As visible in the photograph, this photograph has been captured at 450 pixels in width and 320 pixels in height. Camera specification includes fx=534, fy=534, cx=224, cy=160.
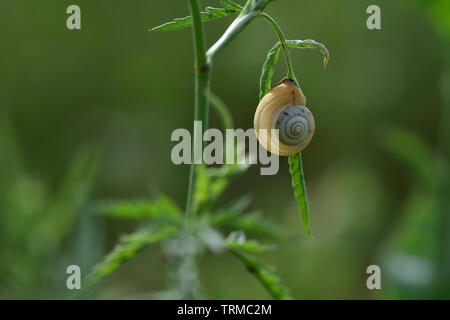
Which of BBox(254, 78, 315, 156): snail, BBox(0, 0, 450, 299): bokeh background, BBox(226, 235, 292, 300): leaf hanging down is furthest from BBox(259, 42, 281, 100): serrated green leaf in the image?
BBox(0, 0, 450, 299): bokeh background

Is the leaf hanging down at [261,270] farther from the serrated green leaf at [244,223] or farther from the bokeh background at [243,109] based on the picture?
the bokeh background at [243,109]

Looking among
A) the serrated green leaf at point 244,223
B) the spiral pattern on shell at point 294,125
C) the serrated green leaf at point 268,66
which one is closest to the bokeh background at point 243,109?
the serrated green leaf at point 244,223

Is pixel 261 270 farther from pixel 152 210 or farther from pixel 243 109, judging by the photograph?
pixel 243 109

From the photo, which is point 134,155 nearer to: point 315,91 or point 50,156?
point 50,156

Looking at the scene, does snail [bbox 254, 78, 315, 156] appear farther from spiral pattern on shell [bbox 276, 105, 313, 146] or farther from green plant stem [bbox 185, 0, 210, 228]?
green plant stem [bbox 185, 0, 210, 228]
